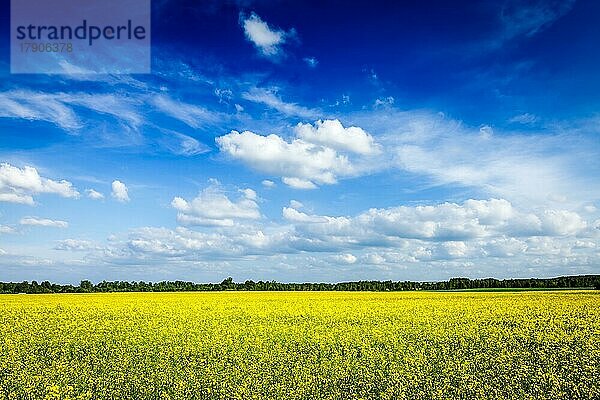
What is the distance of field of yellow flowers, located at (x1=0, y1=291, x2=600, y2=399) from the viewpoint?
1234 centimetres

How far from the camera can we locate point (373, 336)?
61.8 feet

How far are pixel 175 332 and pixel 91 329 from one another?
4.46 meters

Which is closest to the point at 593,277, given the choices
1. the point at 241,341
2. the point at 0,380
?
the point at 241,341

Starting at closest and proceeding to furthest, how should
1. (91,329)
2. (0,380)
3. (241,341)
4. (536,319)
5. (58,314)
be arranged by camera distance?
(0,380), (241,341), (91,329), (536,319), (58,314)

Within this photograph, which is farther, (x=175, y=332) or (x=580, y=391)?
(x=175, y=332)

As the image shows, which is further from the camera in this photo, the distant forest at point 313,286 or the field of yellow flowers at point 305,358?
the distant forest at point 313,286

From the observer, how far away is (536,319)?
79.9 feet

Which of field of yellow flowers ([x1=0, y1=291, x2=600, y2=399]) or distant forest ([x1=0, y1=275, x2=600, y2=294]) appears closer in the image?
field of yellow flowers ([x1=0, y1=291, x2=600, y2=399])

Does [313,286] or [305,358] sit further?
[313,286]

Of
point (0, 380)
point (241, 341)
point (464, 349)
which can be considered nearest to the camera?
point (0, 380)

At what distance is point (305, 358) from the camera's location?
15281mm

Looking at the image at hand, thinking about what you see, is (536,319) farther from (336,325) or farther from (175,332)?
(175,332)

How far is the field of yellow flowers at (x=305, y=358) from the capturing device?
40.5 feet

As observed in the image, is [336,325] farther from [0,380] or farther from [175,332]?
[0,380]
